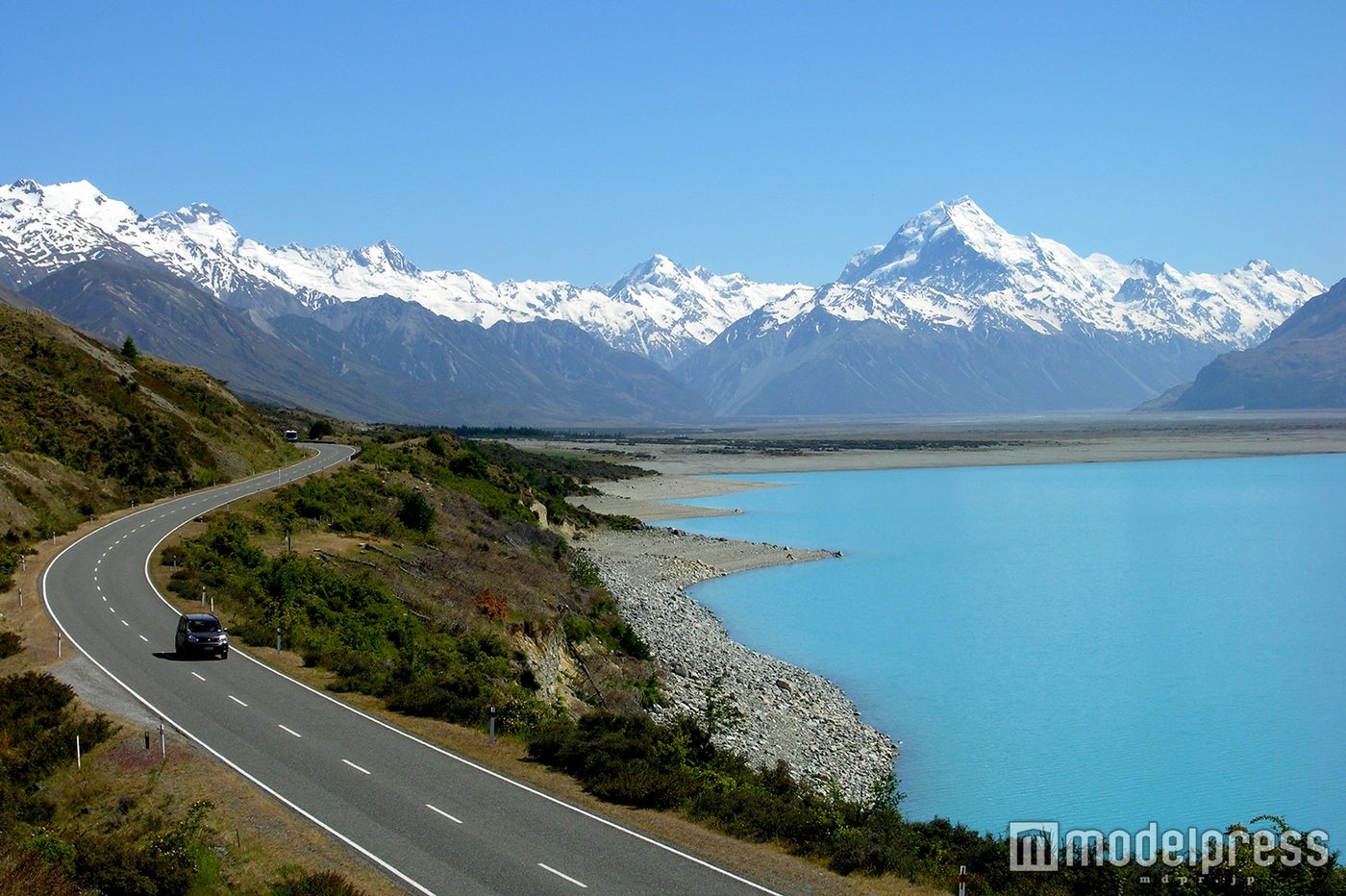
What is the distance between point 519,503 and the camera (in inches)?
A: 2645

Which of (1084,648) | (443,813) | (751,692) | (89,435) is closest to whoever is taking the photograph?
(443,813)

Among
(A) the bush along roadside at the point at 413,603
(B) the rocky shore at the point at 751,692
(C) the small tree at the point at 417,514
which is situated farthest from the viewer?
(C) the small tree at the point at 417,514

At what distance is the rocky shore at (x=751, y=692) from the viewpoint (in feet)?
96.0

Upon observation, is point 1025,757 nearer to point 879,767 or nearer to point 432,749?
point 879,767

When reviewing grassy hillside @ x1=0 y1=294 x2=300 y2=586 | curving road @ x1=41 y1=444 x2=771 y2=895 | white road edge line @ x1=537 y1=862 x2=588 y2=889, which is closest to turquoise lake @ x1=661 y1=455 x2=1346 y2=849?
curving road @ x1=41 y1=444 x2=771 y2=895

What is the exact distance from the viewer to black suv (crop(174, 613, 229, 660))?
2450 cm

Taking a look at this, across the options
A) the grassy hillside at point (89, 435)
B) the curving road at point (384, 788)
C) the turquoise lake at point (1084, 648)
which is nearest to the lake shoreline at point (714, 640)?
the turquoise lake at point (1084, 648)

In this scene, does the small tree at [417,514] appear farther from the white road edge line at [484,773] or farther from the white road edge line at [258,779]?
the white road edge line at [484,773]

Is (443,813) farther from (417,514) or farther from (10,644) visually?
(417,514)

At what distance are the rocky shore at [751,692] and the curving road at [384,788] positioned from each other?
11.9 metres

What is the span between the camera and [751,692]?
116 feet

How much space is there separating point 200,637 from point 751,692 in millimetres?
18100

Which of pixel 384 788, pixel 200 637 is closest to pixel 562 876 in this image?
pixel 384 788

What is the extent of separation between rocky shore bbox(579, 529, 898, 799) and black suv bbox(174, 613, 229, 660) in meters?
13.3
